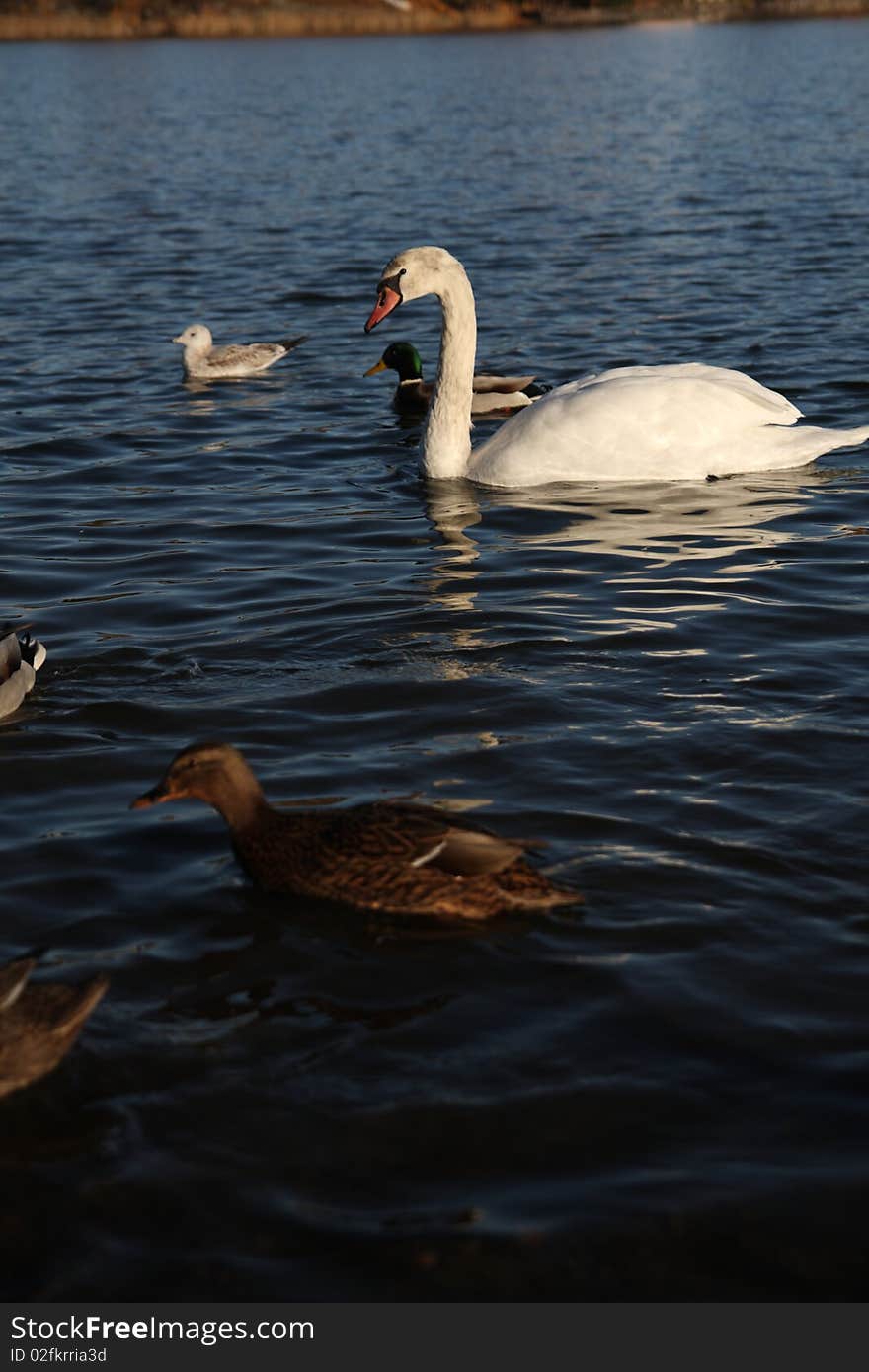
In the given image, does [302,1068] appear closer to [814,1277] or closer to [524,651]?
[814,1277]

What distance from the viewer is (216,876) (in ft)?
19.8

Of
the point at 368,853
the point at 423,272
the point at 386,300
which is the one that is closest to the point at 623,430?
the point at 423,272

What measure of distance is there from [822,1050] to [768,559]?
4963mm

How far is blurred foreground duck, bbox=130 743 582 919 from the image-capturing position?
5465 mm

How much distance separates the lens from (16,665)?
7.40m

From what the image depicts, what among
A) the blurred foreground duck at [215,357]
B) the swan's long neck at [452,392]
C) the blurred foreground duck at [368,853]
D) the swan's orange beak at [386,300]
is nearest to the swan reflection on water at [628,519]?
the swan's long neck at [452,392]

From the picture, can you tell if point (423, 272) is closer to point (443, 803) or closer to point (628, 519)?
point (628, 519)

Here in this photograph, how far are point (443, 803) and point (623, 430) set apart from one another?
4.69m

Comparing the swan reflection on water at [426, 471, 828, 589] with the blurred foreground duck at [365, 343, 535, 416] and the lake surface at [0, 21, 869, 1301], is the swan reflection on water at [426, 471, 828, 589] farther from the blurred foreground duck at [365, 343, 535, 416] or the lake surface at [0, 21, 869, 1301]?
the blurred foreground duck at [365, 343, 535, 416]

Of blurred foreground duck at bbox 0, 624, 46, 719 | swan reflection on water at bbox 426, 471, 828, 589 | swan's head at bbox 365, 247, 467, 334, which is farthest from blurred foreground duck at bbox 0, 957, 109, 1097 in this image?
swan's head at bbox 365, 247, 467, 334

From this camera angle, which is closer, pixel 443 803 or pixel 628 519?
pixel 443 803

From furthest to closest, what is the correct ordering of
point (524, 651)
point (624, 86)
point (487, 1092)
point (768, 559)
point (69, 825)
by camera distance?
point (624, 86), point (768, 559), point (524, 651), point (69, 825), point (487, 1092)

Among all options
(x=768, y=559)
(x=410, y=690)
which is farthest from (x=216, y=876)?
(x=768, y=559)

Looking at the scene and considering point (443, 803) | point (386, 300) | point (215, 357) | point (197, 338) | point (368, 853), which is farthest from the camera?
point (197, 338)
